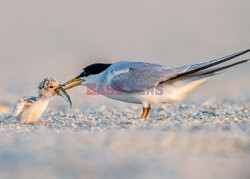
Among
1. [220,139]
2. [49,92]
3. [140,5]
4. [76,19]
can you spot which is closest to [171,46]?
[76,19]

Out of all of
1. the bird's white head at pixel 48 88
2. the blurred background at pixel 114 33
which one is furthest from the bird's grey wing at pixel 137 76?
the blurred background at pixel 114 33

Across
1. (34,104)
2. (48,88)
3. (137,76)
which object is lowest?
(34,104)

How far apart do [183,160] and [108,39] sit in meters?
26.8

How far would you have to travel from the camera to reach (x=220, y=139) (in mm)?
4109

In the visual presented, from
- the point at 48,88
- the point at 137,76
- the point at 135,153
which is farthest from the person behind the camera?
the point at 48,88

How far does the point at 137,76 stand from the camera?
6.23 m

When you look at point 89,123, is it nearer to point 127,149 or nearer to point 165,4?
point 127,149

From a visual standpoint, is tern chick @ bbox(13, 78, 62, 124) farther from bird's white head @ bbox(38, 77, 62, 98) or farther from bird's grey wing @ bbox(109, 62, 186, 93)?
bird's grey wing @ bbox(109, 62, 186, 93)

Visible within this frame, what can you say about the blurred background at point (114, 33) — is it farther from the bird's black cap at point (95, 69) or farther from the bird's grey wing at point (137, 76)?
the bird's grey wing at point (137, 76)

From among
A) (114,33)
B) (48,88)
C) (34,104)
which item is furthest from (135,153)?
(114,33)

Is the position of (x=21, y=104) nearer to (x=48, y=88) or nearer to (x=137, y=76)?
(x=48, y=88)

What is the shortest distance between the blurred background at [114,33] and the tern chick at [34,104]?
7.35 m

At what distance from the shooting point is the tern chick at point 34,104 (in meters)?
6.25

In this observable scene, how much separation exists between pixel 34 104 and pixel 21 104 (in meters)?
0.20
